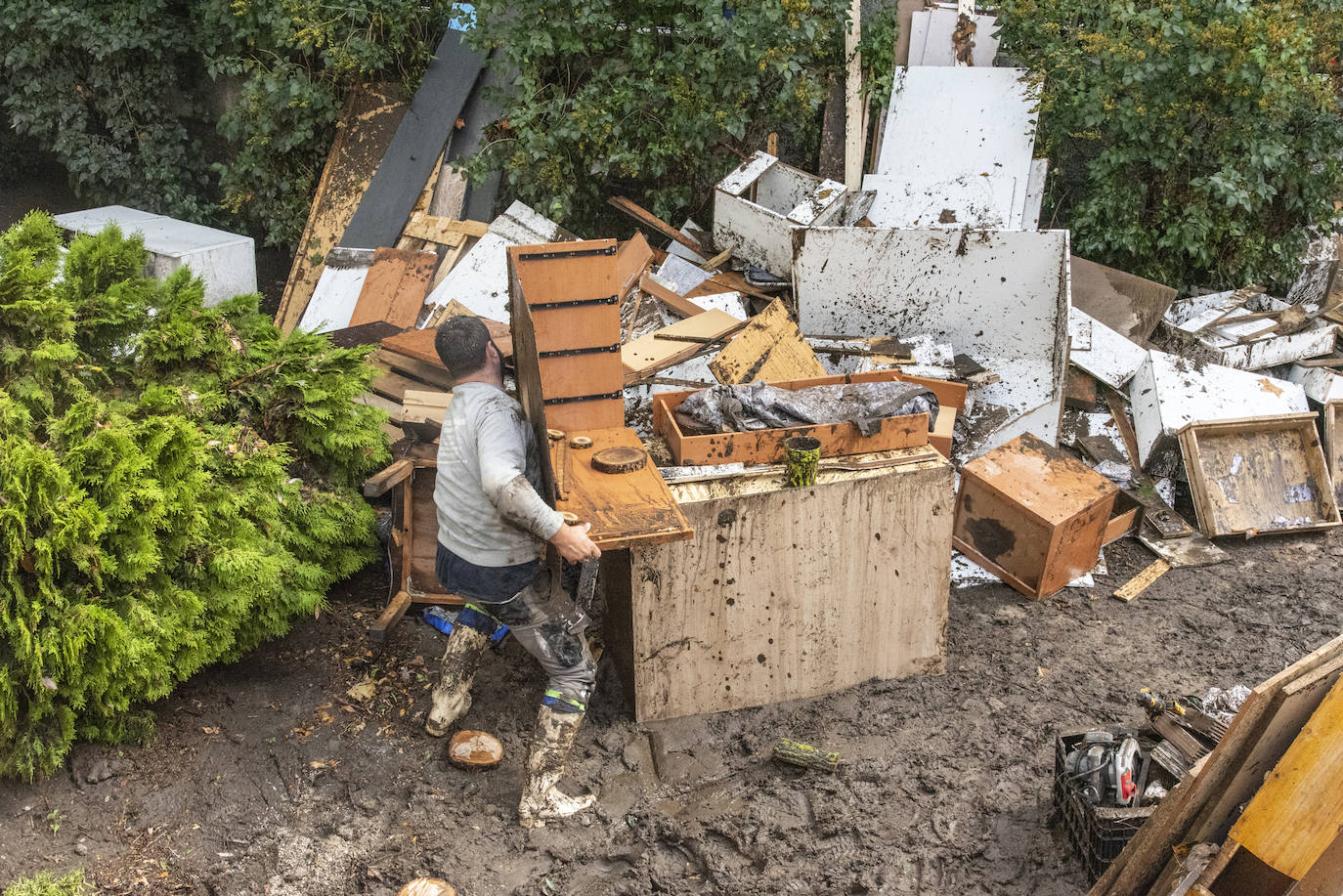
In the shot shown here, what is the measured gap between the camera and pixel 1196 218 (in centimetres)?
704

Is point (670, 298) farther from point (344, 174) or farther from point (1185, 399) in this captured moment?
point (1185, 399)

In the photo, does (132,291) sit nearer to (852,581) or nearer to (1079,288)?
(852,581)

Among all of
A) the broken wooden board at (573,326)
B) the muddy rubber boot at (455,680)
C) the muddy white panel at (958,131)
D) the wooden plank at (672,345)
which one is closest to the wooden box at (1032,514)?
the wooden plank at (672,345)

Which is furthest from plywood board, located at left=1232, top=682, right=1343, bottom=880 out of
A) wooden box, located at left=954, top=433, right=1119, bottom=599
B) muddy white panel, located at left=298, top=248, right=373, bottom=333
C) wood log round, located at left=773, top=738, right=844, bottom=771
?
muddy white panel, located at left=298, top=248, right=373, bottom=333

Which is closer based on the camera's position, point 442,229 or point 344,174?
point 442,229

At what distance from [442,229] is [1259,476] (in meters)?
5.83

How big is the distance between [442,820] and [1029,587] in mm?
3294

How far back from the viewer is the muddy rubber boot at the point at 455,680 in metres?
4.26

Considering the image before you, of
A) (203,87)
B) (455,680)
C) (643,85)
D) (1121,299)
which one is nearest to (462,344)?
(455,680)

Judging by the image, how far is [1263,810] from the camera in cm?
274

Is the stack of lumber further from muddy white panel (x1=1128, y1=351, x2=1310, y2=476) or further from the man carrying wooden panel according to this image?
muddy white panel (x1=1128, y1=351, x2=1310, y2=476)

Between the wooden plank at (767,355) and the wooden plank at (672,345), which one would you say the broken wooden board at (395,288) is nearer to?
the wooden plank at (672,345)

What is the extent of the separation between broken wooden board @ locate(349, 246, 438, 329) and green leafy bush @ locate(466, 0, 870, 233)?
0.85 meters

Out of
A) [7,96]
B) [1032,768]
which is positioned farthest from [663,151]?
[7,96]
